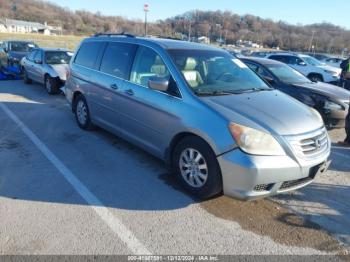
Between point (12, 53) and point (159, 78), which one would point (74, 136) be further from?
point (12, 53)

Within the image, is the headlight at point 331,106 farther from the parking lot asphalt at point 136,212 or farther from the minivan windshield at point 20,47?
the minivan windshield at point 20,47

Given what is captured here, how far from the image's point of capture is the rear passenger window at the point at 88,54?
607cm

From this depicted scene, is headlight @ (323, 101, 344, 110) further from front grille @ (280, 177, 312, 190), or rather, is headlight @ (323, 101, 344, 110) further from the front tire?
the front tire

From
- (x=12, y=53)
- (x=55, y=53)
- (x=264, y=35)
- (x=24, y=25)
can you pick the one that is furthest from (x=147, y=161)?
(x=24, y=25)

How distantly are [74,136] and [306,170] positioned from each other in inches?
168

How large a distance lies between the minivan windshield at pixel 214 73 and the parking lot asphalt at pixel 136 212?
52.9 inches

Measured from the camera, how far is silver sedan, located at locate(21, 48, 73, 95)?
10.4 m

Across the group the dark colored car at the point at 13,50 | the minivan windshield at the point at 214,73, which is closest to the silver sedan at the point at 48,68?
the dark colored car at the point at 13,50

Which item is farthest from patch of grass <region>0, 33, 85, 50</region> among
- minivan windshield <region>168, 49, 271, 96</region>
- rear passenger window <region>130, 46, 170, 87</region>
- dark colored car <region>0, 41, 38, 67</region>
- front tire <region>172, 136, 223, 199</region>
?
front tire <region>172, 136, 223, 199</region>

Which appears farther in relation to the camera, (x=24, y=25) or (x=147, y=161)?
(x=24, y=25)

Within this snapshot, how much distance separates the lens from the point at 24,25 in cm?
10169

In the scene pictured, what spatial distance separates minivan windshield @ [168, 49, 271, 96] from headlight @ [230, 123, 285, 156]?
2.83 feet

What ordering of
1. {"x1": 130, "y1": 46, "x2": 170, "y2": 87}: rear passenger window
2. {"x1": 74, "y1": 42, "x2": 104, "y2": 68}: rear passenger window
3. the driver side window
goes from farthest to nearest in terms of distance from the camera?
the driver side window, {"x1": 74, "y1": 42, "x2": 104, "y2": 68}: rear passenger window, {"x1": 130, "y1": 46, "x2": 170, "y2": 87}: rear passenger window

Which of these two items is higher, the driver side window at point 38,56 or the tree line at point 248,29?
the tree line at point 248,29
